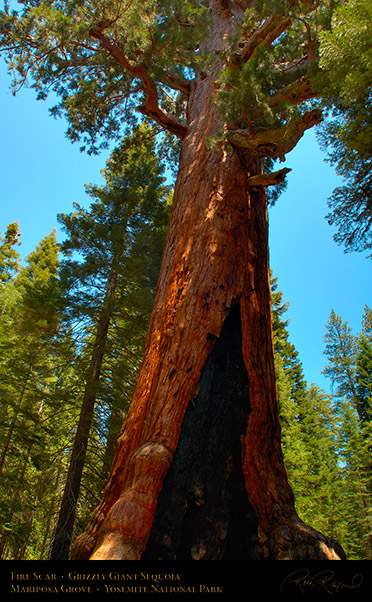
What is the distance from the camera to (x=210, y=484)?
2.39 meters

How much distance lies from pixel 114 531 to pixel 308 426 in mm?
18968

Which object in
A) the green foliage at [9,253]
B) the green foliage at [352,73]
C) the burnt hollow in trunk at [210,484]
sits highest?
the green foliage at [9,253]

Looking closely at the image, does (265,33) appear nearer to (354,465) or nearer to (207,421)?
(207,421)

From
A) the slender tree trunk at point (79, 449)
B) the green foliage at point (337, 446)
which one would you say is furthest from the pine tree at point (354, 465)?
the slender tree trunk at point (79, 449)

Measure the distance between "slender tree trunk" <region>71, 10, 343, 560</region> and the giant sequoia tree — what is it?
10mm

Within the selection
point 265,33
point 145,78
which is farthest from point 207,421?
point 145,78

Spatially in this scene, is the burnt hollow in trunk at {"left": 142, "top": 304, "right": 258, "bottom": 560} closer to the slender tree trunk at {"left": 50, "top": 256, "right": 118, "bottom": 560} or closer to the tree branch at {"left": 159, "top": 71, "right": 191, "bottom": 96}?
the slender tree trunk at {"left": 50, "top": 256, "right": 118, "bottom": 560}

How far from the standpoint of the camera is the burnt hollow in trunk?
2178mm

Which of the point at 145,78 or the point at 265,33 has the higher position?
the point at 145,78

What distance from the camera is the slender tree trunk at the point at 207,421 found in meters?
2.20

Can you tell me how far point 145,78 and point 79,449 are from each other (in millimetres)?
6069

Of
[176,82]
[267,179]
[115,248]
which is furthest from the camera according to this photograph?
[115,248]

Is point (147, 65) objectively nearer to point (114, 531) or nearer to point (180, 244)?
point (180, 244)

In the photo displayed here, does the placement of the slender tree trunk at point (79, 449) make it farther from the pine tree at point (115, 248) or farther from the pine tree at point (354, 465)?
the pine tree at point (354, 465)
